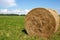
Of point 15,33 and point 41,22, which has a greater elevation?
point 41,22

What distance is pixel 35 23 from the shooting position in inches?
351

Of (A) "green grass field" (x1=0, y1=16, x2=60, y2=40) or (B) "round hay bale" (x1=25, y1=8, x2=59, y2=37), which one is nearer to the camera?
(A) "green grass field" (x1=0, y1=16, x2=60, y2=40)

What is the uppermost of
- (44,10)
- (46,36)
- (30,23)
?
(44,10)

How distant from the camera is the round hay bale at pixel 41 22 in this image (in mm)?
8266

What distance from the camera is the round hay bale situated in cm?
827

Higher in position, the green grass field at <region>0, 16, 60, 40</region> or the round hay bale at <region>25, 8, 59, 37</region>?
the round hay bale at <region>25, 8, 59, 37</region>

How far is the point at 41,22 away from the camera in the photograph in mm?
8688

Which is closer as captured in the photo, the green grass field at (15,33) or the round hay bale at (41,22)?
the green grass field at (15,33)

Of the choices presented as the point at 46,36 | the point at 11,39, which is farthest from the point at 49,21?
the point at 11,39

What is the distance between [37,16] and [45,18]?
1.70 feet

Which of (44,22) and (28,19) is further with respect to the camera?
(28,19)

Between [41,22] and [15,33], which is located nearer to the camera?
[41,22]

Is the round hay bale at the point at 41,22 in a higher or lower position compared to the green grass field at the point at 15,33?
higher

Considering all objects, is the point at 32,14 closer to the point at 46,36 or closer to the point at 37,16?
the point at 37,16
